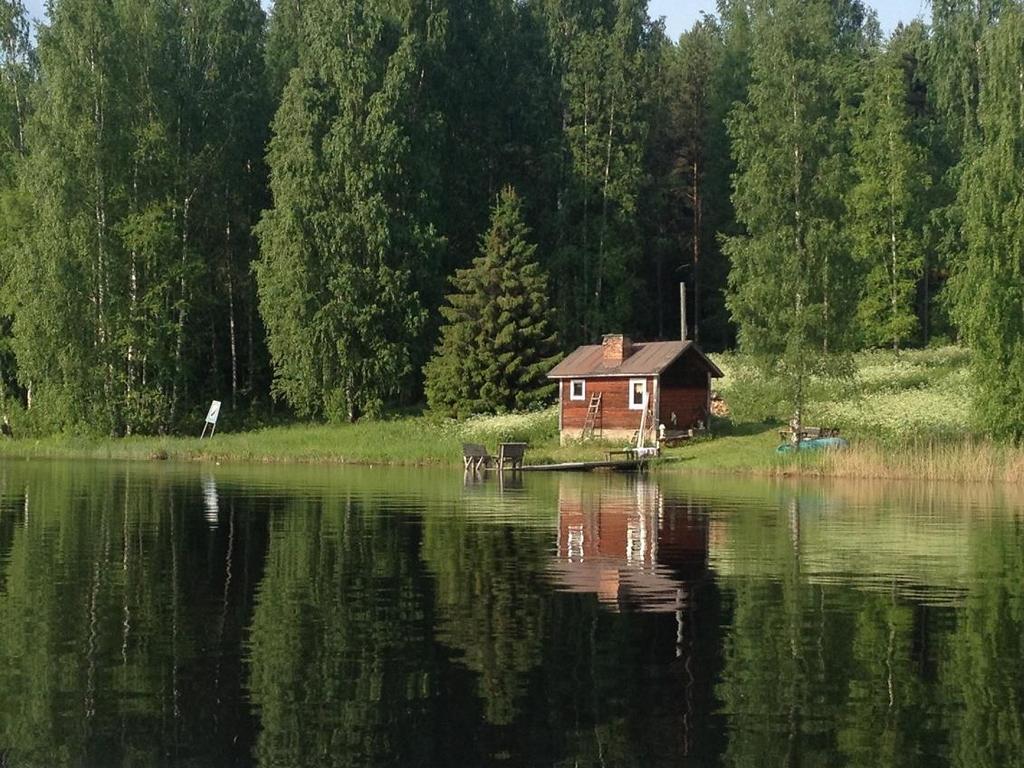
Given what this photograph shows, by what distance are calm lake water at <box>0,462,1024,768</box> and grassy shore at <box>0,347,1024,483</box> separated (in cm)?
1367

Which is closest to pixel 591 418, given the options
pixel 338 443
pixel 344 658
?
pixel 338 443

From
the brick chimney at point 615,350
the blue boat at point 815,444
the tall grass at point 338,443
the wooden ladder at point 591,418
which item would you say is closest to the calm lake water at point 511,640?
the blue boat at point 815,444

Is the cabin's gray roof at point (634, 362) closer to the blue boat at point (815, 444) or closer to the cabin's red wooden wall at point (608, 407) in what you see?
the cabin's red wooden wall at point (608, 407)

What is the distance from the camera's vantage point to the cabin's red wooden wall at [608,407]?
59.9 metres

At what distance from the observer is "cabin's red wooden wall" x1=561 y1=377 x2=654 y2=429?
59.9 m

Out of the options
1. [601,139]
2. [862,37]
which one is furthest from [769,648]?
[862,37]

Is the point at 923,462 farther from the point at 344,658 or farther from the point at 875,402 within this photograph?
the point at 344,658

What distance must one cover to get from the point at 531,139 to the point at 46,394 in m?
30.8

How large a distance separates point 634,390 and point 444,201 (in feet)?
73.9

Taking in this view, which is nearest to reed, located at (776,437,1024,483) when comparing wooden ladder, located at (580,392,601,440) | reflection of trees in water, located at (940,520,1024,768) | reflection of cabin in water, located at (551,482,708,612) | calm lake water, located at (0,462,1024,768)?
reflection of cabin in water, located at (551,482,708,612)

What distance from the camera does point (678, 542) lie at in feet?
88.9

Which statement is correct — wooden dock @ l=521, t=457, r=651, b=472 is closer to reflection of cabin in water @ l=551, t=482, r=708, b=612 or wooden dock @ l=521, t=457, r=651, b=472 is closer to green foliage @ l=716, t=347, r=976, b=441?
green foliage @ l=716, t=347, r=976, b=441

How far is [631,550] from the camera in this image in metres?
25.8

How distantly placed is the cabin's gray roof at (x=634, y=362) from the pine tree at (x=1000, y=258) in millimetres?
13260
